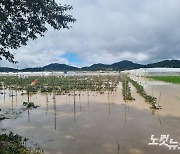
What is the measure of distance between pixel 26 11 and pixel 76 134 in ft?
12.6

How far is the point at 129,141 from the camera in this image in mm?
7840

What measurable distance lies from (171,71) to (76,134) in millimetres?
58494

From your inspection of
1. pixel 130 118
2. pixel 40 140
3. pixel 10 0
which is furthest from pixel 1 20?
pixel 130 118

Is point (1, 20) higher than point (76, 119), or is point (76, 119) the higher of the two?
point (1, 20)

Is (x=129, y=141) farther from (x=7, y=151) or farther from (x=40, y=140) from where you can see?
(x=7, y=151)

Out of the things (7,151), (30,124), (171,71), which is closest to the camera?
(7,151)

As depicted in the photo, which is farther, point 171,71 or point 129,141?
point 171,71

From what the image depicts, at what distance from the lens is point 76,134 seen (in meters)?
8.63

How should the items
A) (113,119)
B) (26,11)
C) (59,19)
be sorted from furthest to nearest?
(113,119), (59,19), (26,11)

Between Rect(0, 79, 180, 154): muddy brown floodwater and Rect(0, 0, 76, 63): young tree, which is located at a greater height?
Rect(0, 0, 76, 63): young tree

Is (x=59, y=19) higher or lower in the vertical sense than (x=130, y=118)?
higher

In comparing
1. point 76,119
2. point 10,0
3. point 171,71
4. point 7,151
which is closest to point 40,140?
point 7,151

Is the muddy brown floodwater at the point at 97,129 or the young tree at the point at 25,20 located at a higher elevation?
the young tree at the point at 25,20

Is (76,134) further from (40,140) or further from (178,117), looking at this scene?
(178,117)
